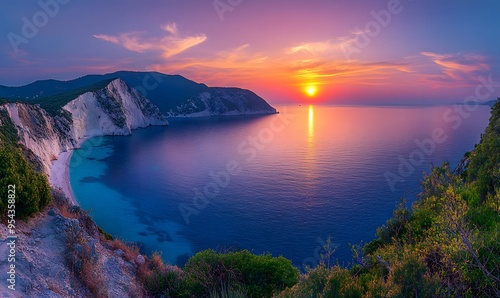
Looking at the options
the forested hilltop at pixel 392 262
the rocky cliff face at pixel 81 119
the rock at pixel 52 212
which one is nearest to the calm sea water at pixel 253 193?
the rocky cliff face at pixel 81 119

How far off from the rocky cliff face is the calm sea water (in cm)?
757

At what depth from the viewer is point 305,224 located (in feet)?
139

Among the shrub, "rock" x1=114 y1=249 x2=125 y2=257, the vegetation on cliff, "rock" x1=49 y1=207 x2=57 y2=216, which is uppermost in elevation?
the vegetation on cliff

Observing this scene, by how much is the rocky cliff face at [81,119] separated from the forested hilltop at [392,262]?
52831 millimetres

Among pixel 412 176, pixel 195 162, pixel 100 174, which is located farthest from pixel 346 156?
pixel 100 174

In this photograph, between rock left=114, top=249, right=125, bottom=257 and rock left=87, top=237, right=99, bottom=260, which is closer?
rock left=87, top=237, right=99, bottom=260

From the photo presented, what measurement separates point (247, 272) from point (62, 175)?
2338 inches

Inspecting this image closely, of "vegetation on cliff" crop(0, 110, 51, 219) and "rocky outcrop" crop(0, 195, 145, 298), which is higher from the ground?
"vegetation on cliff" crop(0, 110, 51, 219)

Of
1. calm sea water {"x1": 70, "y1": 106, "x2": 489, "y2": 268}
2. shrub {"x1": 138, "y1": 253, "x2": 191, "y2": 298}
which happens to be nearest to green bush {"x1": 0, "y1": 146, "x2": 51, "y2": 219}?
shrub {"x1": 138, "y1": 253, "x2": 191, "y2": 298}

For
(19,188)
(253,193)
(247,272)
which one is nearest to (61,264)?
(19,188)

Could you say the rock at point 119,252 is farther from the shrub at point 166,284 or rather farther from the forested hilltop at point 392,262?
the shrub at point 166,284

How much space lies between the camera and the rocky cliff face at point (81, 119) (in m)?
62.5

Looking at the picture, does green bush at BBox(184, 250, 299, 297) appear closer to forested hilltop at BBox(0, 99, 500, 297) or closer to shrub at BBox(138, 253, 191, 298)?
forested hilltop at BBox(0, 99, 500, 297)

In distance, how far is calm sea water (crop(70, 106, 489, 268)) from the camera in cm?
3903
